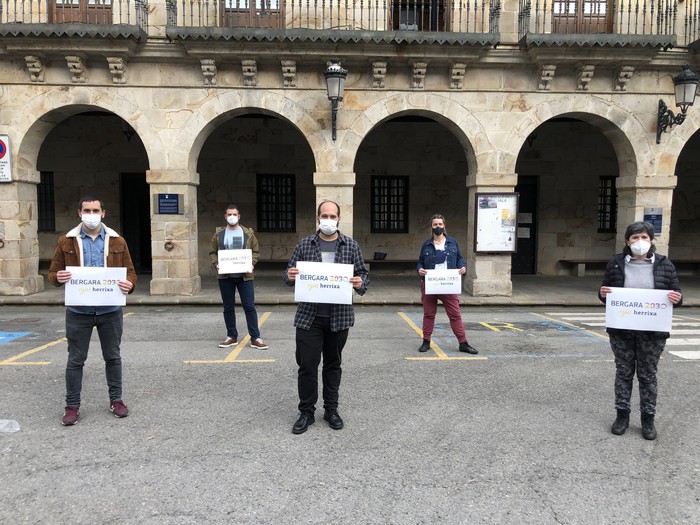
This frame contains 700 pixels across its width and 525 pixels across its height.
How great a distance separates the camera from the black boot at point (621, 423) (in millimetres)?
4188

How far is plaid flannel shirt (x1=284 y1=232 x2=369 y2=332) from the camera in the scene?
4211 mm

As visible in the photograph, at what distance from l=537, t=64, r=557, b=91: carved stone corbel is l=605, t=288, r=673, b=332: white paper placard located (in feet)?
28.9

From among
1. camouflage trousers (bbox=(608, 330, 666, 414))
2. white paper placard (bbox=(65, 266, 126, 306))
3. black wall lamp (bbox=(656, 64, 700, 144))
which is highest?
black wall lamp (bbox=(656, 64, 700, 144))

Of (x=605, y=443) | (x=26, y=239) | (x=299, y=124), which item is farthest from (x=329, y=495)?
(x=26, y=239)

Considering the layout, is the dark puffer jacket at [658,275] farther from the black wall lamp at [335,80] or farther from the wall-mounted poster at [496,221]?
Answer: the black wall lamp at [335,80]

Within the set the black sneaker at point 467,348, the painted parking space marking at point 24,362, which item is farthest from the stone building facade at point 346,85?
the black sneaker at point 467,348

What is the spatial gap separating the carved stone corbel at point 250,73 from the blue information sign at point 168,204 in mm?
3224

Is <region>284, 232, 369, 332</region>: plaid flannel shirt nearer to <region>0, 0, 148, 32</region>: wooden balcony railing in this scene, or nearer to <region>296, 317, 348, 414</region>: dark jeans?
<region>296, 317, 348, 414</region>: dark jeans

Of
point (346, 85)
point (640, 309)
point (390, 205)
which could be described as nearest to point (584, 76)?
point (346, 85)

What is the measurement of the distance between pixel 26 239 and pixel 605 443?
41.4 ft

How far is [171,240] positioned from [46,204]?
7.22 meters

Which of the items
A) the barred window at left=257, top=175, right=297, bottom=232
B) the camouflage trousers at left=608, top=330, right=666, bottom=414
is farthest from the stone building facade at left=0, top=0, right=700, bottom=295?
the camouflage trousers at left=608, top=330, right=666, bottom=414

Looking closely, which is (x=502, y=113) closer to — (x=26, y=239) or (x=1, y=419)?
(x=1, y=419)

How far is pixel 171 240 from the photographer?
37.6ft
